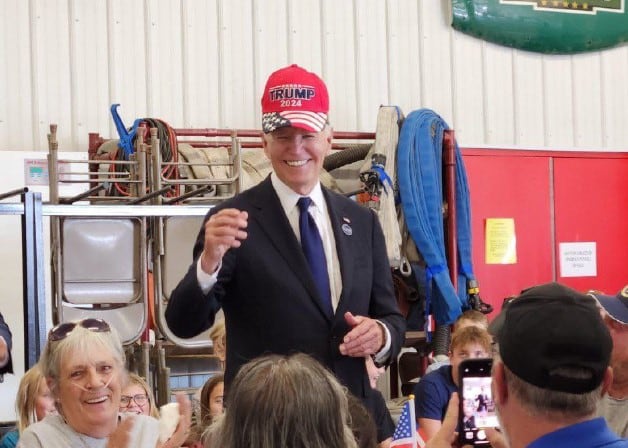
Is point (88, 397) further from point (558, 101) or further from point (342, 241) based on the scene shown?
point (558, 101)

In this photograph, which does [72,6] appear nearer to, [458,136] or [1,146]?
[1,146]

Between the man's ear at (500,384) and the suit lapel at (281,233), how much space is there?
0.92 meters

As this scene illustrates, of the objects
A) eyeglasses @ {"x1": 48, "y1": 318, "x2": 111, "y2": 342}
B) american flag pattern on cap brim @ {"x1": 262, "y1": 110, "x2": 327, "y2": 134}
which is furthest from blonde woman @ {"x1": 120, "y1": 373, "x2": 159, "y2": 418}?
american flag pattern on cap brim @ {"x1": 262, "y1": 110, "x2": 327, "y2": 134}

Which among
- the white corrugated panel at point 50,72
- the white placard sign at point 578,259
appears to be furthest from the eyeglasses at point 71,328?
the white placard sign at point 578,259

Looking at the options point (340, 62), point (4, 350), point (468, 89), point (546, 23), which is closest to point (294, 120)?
point (4, 350)

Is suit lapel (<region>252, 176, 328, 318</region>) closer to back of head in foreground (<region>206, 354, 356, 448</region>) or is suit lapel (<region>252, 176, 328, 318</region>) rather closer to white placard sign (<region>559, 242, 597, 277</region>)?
back of head in foreground (<region>206, 354, 356, 448</region>)

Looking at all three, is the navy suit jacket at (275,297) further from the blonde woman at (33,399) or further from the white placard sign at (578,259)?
the white placard sign at (578,259)

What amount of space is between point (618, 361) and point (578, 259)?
6.00 metres

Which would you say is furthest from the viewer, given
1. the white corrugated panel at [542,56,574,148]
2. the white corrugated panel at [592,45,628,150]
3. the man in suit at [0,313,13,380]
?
the white corrugated panel at [592,45,628,150]

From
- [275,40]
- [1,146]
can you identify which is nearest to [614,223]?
[275,40]

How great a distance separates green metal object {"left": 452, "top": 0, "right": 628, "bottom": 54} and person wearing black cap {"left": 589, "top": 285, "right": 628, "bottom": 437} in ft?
19.8

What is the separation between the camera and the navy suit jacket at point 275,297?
2.44 m

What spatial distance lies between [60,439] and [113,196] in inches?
153

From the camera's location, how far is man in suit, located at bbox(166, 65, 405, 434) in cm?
243
